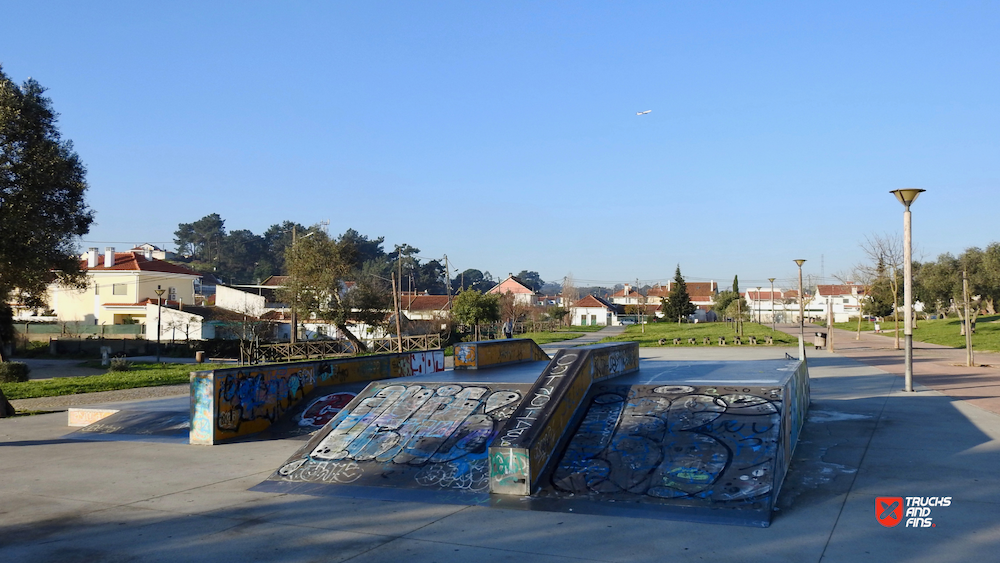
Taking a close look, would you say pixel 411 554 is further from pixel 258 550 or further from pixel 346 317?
pixel 346 317

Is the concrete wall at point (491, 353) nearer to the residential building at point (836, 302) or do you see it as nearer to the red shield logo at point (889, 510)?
the red shield logo at point (889, 510)

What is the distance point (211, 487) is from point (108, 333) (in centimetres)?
4630

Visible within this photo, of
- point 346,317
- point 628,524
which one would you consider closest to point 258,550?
point 628,524

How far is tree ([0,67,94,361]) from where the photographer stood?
16484 mm

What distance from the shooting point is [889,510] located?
705 cm

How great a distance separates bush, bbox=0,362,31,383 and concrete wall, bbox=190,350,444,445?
1675cm

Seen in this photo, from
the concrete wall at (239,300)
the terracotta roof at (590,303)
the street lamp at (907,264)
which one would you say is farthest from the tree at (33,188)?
the terracotta roof at (590,303)

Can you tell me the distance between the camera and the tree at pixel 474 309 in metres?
44.2

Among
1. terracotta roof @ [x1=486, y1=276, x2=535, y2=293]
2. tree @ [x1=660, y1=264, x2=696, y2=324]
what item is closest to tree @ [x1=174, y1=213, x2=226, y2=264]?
terracotta roof @ [x1=486, y1=276, x2=535, y2=293]

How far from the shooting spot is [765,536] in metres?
6.37

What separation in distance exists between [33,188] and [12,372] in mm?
11716

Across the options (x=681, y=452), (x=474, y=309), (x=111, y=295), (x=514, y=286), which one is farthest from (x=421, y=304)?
(x=681, y=452)

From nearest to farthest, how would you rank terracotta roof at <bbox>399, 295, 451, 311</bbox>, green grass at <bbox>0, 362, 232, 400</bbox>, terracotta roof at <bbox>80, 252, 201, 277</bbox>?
1. green grass at <bbox>0, 362, 232, 400</bbox>
2. terracotta roof at <bbox>80, 252, 201, 277</bbox>
3. terracotta roof at <bbox>399, 295, 451, 311</bbox>

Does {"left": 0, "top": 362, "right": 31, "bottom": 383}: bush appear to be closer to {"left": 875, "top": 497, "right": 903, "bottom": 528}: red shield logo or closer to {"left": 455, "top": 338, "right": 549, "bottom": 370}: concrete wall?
{"left": 455, "top": 338, "right": 549, "bottom": 370}: concrete wall
